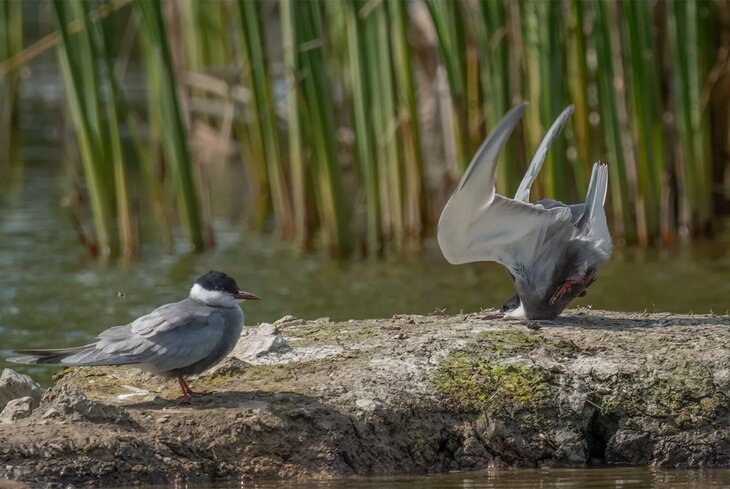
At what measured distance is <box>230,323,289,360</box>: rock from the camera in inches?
265

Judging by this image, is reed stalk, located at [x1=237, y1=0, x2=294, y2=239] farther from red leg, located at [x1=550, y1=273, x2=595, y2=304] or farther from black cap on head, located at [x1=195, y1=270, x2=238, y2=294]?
black cap on head, located at [x1=195, y1=270, x2=238, y2=294]

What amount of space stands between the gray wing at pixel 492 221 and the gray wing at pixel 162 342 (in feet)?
4.57

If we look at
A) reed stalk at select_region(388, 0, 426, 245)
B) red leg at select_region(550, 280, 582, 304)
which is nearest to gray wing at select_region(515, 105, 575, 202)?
red leg at select_region(550, 280, 582, 304)

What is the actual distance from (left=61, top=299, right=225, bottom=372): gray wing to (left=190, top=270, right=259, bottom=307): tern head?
0.14 meters

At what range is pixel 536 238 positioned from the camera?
22.9 ft

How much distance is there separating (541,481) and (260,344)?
169 centimetres

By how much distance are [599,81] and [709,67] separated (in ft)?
5.60

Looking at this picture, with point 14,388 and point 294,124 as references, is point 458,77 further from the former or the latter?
point 14,388

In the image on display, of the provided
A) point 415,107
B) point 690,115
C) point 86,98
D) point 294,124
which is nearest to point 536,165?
point 415,107

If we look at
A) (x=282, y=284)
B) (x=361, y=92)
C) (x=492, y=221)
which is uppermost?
(x=361, y=92)

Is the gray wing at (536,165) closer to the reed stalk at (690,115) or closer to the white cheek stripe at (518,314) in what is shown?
the white cheek stripe at (518,314)

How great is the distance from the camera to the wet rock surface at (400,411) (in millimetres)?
5766

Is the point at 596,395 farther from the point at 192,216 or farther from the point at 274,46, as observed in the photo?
the point at 274,46

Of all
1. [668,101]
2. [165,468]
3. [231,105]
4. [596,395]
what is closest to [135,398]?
[165,468]
